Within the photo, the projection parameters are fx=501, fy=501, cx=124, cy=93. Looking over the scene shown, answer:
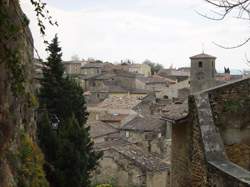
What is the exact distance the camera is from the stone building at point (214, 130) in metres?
7.66

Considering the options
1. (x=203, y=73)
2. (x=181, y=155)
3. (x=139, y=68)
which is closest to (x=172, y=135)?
(x=181, y=155)

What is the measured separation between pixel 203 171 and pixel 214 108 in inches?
52.0

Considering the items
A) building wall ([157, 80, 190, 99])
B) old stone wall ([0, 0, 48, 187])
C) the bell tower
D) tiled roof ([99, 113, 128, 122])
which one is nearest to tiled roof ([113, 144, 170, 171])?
old stone wall ([0, 0, 48, 187])

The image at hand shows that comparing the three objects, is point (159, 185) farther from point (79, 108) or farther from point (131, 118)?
point (131, 118)

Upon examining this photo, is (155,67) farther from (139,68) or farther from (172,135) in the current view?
(172,135)

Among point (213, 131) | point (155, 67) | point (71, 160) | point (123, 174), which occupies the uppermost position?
point (155, 67)

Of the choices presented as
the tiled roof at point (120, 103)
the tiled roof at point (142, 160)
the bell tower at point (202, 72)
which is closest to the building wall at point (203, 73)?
the bell tower at point (202, 72)

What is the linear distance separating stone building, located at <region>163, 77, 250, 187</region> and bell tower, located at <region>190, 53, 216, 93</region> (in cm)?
5395

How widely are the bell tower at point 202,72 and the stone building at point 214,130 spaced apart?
177 feet

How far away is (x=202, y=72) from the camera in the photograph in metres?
63.3

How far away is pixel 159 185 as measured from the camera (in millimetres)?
26547

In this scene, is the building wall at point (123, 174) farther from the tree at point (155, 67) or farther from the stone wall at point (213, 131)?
the tree at point (155, 67)

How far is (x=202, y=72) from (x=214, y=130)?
56245 mm

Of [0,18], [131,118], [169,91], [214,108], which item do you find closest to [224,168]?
[214,108]
